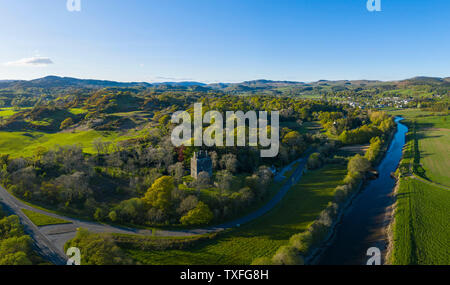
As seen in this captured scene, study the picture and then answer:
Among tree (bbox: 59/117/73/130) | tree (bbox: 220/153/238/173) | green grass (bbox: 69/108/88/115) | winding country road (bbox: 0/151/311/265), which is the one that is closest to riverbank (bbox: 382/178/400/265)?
winding country road (bbox: 0/151/311/265)

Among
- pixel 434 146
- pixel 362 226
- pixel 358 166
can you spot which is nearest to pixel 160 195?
pixel 362 226

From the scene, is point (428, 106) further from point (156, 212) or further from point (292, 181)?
point (156, 212)

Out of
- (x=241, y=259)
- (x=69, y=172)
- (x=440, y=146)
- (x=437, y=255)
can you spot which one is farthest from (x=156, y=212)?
(x=440, y=146)

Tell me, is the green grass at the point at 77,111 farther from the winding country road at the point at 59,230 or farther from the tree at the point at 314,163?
the tree at the point at 314,163

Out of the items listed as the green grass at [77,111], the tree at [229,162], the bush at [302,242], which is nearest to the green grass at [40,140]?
the green grass at [77,111]

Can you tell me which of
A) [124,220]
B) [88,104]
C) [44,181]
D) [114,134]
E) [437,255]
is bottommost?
[437,255]

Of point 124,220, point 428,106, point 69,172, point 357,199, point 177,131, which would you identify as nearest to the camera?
point 124,220
